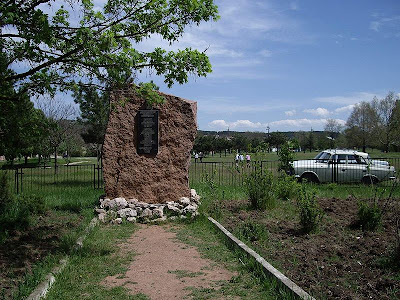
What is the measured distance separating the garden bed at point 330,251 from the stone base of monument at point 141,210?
112 centimetres

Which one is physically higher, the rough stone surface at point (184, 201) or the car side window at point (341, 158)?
the car side window at point (341, 158)

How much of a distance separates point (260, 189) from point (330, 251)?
3914 millimetres

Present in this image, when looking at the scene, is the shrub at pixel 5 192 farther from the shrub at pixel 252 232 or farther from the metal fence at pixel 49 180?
the shrub at pixel 252 232

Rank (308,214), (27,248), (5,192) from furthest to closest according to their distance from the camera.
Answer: (5,192) < (308,214) < (27,248)

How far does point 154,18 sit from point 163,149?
473 cm

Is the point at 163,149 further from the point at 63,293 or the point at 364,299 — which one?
the point at 364,299

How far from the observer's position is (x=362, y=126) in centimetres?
5556

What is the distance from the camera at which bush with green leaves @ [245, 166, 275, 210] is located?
9.68 m

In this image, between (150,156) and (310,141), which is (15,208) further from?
(310,141)

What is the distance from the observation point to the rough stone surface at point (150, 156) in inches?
400

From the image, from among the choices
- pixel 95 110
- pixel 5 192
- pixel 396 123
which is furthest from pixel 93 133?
pixel 396 123

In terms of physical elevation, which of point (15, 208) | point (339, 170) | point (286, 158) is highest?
point (286, 158)

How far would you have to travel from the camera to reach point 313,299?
3.90 m

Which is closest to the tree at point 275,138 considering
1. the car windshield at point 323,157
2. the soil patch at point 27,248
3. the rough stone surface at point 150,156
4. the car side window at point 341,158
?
the car windshield at point 323,157
